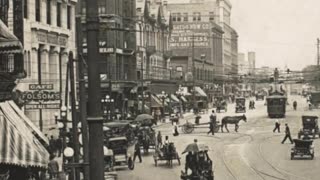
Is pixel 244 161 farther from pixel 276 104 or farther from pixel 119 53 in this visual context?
pixel 276 104

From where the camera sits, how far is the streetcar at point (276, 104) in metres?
77.6

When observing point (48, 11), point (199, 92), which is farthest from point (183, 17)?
point (48, 11)

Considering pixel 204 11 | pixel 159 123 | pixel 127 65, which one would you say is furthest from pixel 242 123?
pixel 204 11

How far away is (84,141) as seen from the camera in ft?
43.9

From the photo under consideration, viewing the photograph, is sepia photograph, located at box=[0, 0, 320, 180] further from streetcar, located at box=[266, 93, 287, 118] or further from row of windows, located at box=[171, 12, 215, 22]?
row of windows, located at box=[171, 12, 215, 22]

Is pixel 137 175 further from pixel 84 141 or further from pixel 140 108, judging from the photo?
pixel 140 108

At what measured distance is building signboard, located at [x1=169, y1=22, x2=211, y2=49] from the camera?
140 meters

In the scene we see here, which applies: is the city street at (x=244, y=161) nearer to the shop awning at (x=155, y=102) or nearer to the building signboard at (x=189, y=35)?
the shop awning at (x=155, y=102)

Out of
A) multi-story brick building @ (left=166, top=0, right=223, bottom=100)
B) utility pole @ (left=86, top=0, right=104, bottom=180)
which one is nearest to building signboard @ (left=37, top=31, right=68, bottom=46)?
utility pole @ (left=86, top=0, right=104, bottom=180)

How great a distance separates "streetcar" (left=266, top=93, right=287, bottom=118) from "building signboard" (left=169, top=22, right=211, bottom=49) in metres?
61.1

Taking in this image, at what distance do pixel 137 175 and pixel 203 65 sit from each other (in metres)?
104

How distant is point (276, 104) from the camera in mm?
78000

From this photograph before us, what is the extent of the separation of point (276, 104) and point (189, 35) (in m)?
65.4

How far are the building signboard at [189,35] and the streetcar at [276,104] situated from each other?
6108 centimetres
